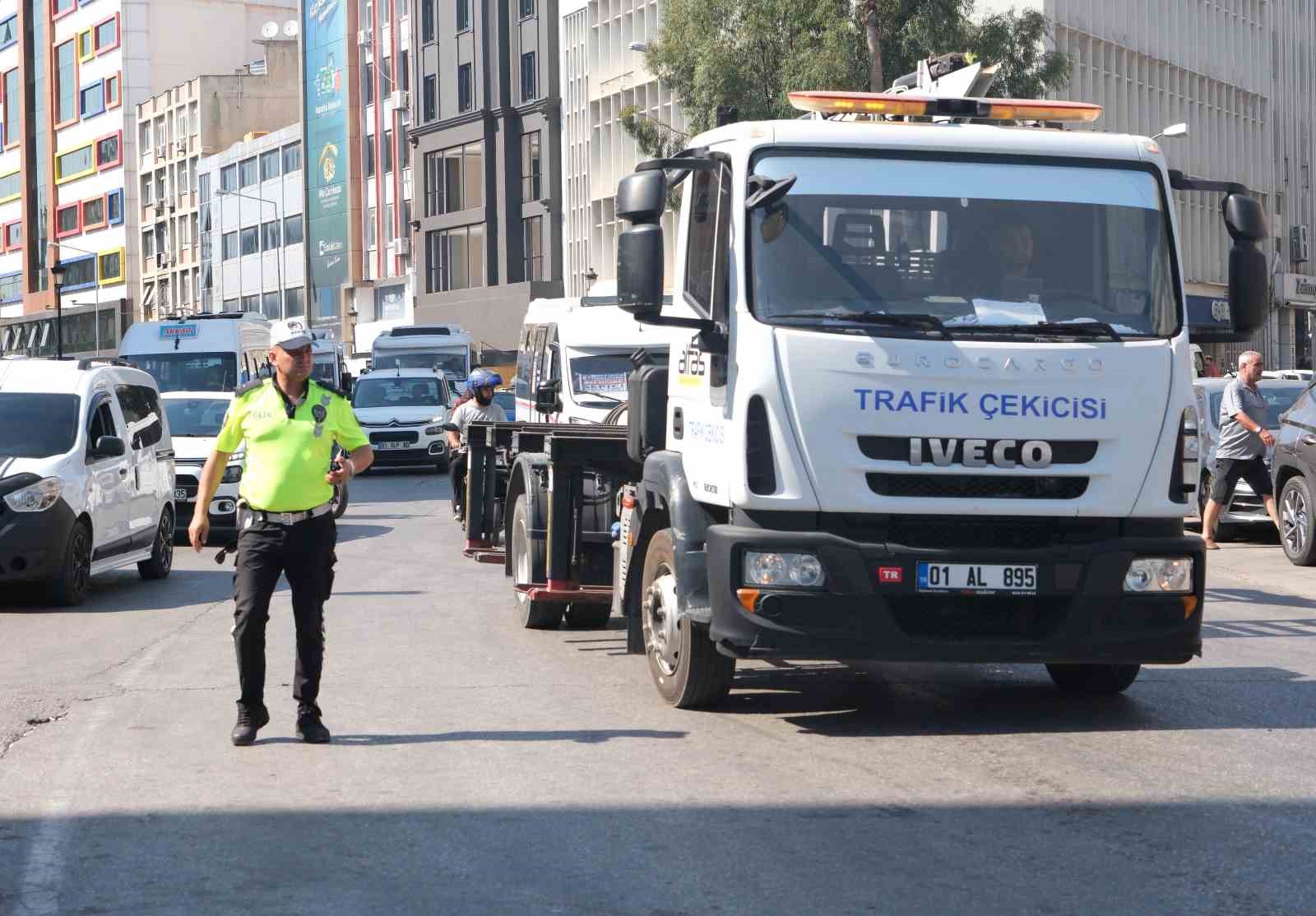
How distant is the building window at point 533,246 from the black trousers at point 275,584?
65.1m

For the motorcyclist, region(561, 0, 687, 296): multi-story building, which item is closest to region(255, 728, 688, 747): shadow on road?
the motorcyclist

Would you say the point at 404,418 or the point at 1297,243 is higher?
the point at 1297,243

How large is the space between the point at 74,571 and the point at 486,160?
202 feet

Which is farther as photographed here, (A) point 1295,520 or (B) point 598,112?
(B) point 598,112

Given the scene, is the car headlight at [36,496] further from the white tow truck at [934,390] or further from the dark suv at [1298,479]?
the dark suv at [1298,479]

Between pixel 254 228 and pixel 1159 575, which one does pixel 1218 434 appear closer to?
pixel 1159 575

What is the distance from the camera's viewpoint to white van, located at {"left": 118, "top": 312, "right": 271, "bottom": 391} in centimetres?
3262

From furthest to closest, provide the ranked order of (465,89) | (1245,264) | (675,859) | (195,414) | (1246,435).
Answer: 1. (465,89)
2. (195,414)
3. (1246,435)
4. (1245,264)
5. (675,859)

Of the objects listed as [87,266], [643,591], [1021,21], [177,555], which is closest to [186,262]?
[87,266]

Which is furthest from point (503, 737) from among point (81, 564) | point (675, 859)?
point (81, 564)

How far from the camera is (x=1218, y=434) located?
20688 millimetres

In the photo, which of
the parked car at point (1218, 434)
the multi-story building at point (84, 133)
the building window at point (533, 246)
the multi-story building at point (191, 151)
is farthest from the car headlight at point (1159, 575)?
the multi-story building at point (84, 133)

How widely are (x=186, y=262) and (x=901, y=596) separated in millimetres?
108171

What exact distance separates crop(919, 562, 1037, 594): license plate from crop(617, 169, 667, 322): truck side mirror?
162 cm
